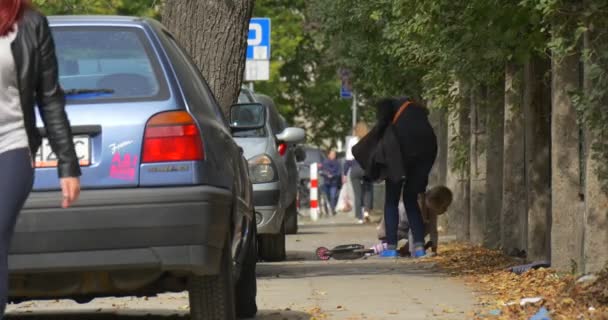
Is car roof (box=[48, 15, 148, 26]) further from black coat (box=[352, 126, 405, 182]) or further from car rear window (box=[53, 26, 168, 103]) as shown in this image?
black coat (box=[352, 126, 405, 182])

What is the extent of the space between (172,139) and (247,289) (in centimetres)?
249

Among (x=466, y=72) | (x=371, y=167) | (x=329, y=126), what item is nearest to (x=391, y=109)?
(x=371, y=167)

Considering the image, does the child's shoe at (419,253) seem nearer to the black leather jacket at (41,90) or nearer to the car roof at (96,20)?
the car roof at (96,20)

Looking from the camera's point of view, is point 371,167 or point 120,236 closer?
point 120,236

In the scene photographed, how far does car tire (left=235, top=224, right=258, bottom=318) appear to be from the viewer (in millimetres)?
10344

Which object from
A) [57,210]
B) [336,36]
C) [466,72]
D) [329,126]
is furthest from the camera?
[329,126]

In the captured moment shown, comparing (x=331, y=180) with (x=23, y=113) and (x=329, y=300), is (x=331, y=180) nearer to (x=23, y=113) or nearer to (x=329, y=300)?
(x=329, y=300)

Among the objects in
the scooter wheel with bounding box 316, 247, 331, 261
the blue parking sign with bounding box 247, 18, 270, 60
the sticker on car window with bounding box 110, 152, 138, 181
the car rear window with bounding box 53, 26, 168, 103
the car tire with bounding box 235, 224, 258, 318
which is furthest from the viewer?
the blue parking sign with bounding box 247, 18, 270, 60

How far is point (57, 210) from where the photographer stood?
7.84 meters

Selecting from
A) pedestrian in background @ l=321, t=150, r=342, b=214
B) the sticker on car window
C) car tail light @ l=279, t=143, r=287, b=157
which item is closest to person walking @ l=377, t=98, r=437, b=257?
car tail light @ l=279, t=143, r=287, b=157

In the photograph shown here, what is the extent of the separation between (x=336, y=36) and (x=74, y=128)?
2043cm

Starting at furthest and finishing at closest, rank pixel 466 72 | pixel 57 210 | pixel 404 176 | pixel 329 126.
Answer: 1. pixel 329 126
2. pixel 404 176
3. pixel 466 72
4. pixel 57 210

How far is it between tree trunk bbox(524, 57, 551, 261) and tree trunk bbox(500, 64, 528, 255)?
118 cm

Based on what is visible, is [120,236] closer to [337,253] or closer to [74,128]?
[74,128]
